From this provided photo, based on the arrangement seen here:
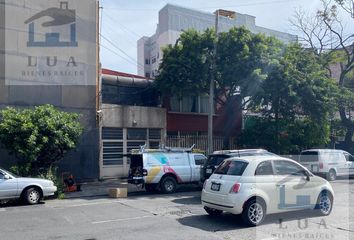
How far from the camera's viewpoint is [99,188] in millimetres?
17500

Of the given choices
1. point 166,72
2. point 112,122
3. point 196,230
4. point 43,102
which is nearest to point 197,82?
point 166,72

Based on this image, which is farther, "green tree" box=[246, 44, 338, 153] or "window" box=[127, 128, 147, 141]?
"window" box=[127, 128, 147, 141]

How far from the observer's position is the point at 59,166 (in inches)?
748

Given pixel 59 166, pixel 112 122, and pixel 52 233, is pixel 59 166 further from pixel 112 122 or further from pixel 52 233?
pixel 52 233

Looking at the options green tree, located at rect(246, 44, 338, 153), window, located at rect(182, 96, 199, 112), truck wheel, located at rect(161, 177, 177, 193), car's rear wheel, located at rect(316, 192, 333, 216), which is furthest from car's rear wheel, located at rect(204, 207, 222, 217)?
window, located at rect(182, 96, 199, 112)

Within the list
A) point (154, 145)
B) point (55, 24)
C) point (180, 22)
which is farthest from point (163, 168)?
point (180, 22)

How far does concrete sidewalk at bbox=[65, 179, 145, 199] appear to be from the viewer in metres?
15.8

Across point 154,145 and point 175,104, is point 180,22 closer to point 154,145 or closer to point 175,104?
point 175,104

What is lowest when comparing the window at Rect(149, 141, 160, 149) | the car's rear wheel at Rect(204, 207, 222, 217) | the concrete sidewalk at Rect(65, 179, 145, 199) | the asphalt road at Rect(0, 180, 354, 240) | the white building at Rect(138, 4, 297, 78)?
the concrete sidewalk at Rect(65, 179, 145, 199)

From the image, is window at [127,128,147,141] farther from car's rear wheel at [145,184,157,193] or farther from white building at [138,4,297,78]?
white building at [138,4,297,78]

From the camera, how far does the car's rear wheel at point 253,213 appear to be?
9.02m

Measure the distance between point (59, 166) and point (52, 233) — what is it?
421 inches

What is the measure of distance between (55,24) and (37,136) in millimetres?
7255

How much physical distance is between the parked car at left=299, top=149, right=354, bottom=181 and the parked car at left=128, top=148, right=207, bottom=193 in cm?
749
